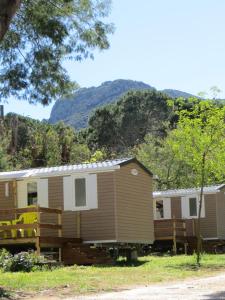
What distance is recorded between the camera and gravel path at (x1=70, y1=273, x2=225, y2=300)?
956cm

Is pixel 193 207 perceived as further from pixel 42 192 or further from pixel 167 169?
pixel 42 192

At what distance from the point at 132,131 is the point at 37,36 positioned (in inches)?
1536

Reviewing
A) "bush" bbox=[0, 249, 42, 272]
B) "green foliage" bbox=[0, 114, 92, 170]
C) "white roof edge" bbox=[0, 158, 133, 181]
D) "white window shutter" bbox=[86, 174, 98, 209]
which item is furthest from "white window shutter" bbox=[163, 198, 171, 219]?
"bush" bbox=[0, 249, 42, 272]

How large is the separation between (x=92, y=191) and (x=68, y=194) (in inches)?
35.6

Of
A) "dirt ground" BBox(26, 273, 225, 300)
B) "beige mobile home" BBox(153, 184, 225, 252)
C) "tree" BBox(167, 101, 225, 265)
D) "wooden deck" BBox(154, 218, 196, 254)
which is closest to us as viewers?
"dirt ground" BBox(26, 273, 225, 300)

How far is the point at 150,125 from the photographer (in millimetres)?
51688

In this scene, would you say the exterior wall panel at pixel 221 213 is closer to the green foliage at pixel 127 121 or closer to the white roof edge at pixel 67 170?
the white roof edge at pixel 67 170

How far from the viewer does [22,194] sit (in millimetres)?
20266

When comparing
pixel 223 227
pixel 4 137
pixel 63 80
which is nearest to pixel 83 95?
pixel 4 137

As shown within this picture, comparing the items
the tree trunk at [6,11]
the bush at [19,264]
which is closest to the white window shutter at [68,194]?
the bush at [19,264]

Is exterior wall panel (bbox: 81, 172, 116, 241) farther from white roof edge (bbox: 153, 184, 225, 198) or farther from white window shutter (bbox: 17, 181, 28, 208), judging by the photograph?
white roof edge (bbox: 153, 184, 225, 198)

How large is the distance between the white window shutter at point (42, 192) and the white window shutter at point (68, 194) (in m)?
0.73

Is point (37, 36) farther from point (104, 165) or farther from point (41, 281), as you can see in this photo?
point (104, 165)

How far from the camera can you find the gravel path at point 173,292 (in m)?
9.56
